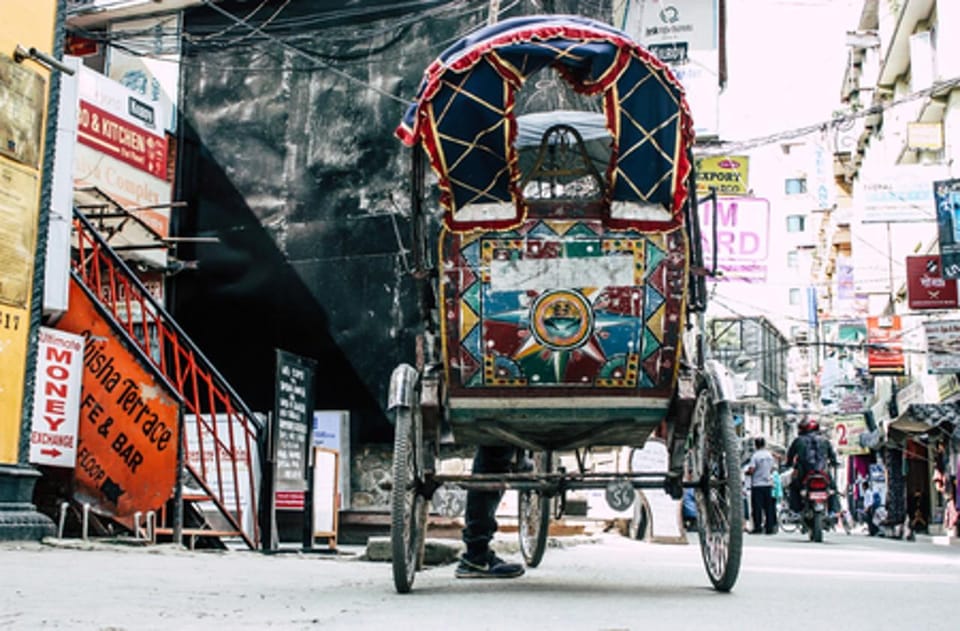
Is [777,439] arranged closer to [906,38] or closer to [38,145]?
[906,38]

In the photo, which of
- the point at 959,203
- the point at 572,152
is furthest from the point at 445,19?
the point at 572,152

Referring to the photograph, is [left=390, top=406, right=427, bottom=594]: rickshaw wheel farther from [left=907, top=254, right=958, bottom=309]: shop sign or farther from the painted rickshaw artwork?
[left=907, top=254, right=958, bottom=309]: shop sign

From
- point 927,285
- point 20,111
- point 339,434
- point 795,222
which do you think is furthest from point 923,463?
point 795,222

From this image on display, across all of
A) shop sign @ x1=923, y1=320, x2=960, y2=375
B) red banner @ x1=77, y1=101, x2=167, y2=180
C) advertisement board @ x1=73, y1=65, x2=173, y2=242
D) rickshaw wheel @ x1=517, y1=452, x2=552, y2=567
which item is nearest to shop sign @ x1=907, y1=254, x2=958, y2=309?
shop sign @ x1=923, y1=320, x2=960, y2=375

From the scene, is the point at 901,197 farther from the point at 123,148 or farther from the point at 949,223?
the point at 123,148

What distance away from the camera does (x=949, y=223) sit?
1967cm

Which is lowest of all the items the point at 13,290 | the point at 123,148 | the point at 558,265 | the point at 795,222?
the point at 558,265

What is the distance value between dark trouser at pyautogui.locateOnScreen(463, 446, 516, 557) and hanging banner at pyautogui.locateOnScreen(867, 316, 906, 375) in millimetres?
26135

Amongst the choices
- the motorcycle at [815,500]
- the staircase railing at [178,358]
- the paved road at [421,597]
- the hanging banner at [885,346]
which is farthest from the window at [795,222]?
the paved road at [421,597]

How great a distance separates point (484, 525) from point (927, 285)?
64.7 feet

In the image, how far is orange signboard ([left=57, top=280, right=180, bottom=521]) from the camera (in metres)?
10.8

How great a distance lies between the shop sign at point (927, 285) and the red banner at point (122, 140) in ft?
48.8

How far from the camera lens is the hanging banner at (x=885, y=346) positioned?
3219 cm

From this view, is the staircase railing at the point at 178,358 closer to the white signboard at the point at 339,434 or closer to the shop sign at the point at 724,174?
the white signboard at the point at 339,434
